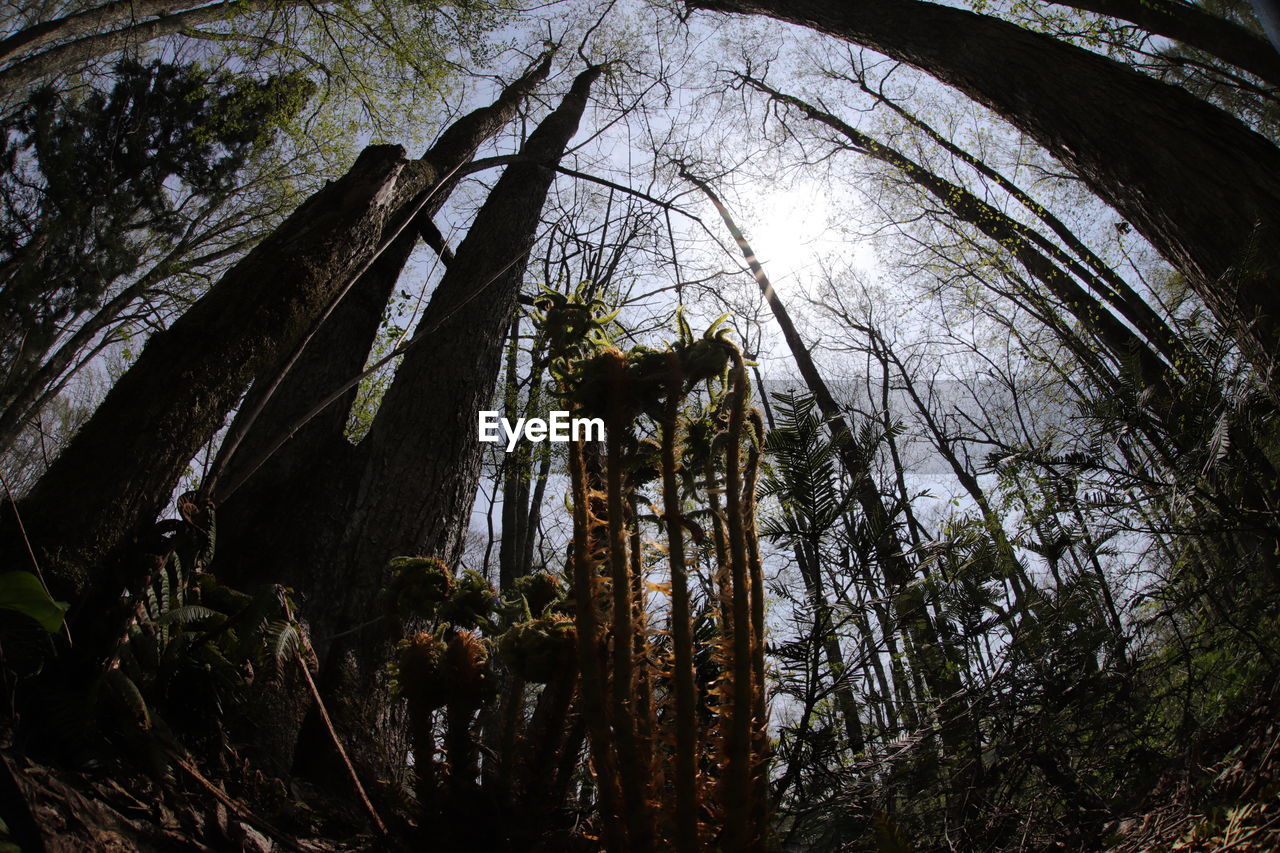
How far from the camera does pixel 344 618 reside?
2.17 m

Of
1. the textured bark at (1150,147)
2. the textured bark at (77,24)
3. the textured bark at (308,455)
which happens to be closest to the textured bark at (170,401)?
the textured bark at (308,455)

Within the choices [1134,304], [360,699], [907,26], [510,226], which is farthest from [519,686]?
[1134,304]

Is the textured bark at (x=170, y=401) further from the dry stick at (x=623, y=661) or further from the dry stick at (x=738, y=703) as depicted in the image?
the dry stick at (x=738, y=703)

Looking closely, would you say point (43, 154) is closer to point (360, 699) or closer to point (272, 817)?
point (360, 699)

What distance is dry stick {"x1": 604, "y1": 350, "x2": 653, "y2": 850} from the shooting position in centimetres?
69

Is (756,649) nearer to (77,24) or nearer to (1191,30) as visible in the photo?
(1191,30)

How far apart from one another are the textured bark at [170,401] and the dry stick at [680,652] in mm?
888

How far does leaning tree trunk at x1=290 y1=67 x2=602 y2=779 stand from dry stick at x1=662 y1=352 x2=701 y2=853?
0.83 meters

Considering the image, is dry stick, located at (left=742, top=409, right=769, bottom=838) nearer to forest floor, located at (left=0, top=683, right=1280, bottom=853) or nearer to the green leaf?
forest floor, located at (left=0, top=683, right=1280, bottom=853)

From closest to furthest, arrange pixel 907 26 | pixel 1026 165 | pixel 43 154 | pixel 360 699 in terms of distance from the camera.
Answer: pixel 360 699, pixel 907 26, pixel 43 154, pixel 1026 165

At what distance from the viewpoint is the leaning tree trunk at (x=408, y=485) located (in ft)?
6.31

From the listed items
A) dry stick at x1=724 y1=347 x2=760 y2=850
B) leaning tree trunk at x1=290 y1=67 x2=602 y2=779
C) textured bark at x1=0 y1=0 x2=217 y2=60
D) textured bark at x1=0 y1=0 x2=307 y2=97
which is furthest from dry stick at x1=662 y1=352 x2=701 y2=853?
textured bark at x1=0 y1=0 x2=217 y2=60

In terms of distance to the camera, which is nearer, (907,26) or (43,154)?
(907,26)

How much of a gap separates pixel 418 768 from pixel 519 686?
18cm
